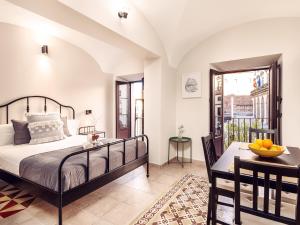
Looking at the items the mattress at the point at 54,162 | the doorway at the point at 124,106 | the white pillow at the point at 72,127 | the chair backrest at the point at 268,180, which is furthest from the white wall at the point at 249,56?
the chair backrest at the point at 268,180

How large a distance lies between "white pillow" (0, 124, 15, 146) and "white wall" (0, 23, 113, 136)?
18.1 inches

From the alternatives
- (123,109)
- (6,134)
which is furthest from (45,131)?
(123,109)

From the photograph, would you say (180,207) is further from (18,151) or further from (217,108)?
(217,108)

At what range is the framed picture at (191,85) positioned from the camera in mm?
3939

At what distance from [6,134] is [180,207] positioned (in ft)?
9.26

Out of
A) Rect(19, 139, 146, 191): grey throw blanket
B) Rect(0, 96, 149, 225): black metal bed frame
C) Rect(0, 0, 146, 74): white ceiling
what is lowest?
Rect(0, 96, 149, 225): black metal bed frame

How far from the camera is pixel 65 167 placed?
1.83m

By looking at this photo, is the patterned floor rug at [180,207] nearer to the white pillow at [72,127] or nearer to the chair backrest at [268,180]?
the chair backrest at [268,180]

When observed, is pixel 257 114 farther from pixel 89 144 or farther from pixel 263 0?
pixel 89 144

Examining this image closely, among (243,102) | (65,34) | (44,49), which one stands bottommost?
(243,102)

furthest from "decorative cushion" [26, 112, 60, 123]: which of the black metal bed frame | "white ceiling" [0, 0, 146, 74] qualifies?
"white ceiling" [0, 0, 146, 74]

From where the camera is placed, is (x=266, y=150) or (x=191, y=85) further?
(x=191, y=85)

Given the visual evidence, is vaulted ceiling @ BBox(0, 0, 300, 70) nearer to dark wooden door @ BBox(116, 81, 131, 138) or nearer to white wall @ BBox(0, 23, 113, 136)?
white wall @ BBox(0, 23, 113, 136)

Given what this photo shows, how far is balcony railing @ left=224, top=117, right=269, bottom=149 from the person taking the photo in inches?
209
